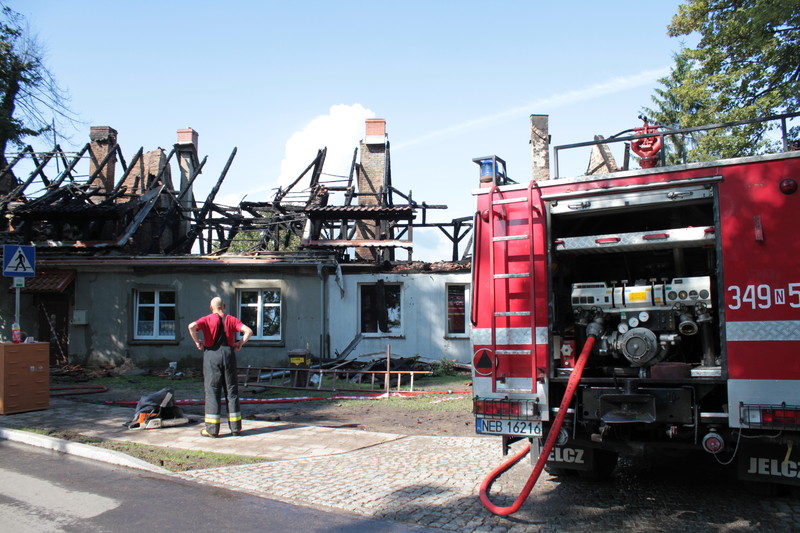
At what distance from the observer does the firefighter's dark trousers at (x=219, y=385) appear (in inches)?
314

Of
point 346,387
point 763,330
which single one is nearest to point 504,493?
point 763,330

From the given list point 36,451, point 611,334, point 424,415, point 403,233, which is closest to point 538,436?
point 611,334

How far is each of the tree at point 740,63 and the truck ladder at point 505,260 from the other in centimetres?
1331

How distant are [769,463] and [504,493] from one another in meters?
2.12

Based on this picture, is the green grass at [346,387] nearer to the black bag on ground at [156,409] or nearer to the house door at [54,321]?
the house door at [54,321]

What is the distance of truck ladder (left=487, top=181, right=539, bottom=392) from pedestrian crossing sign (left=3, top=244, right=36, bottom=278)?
8.52 m

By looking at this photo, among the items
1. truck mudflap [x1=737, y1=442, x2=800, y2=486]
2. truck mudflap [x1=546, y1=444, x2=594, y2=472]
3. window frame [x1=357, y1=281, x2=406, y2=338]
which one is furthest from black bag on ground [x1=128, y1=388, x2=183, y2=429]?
window frame [x1=357, y1=281, x2=406, y2=338]

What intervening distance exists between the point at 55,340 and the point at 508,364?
17.1 m

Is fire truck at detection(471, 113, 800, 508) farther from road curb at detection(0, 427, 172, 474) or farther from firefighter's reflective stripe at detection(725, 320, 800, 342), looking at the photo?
road curb at detection(0, 427, 172, 474)

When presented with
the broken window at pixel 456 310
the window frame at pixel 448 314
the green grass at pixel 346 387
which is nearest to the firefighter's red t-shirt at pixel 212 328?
the green grass at pixel 346 387

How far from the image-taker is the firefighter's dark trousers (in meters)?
7.96

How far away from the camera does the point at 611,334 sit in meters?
5.61

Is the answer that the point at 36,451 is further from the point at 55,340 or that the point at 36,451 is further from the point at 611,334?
the point at 55,340

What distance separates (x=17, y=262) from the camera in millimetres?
10148
